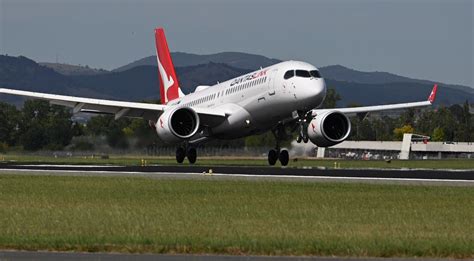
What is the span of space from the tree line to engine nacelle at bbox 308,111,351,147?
5.86m

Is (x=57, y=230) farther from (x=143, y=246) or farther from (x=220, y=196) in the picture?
(x=220, y=196)

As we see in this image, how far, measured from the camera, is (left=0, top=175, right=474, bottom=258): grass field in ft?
67.7

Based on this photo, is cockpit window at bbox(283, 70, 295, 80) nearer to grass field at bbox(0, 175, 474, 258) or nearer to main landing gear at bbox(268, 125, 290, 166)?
main landing gear at bbox(268, 125, 290, 166)

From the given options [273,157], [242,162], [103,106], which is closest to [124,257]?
[273,157]

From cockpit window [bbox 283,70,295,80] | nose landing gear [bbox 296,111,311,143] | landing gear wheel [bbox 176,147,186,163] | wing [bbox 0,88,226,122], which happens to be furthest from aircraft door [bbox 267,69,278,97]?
wing [bbox 0,88,226,122]

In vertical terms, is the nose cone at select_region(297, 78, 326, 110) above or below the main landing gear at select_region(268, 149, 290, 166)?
above

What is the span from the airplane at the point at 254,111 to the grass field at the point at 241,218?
1743 centimetres

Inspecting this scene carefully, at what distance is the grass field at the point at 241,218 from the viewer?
67.7ft

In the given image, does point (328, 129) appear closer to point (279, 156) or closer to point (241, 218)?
point (279, 156)

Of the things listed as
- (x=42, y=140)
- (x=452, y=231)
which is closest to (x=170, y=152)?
(x=42, y=140)

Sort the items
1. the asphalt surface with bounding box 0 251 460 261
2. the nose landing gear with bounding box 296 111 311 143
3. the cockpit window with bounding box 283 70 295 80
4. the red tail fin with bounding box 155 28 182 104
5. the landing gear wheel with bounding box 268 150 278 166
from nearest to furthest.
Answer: the asphalt surface with bounding box 0 251 460 261, the nose landing gear with bounding box 296 111 311 143, the cockpit window with bounding box 283 70 295 80, the landing gear wheel with bounding box 268 150 278 166, the red tail fin with bounding box 155 28 182 104

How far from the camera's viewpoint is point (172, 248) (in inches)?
802

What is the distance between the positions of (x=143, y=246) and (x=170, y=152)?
181ft

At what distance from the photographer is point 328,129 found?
5888 centimetres
